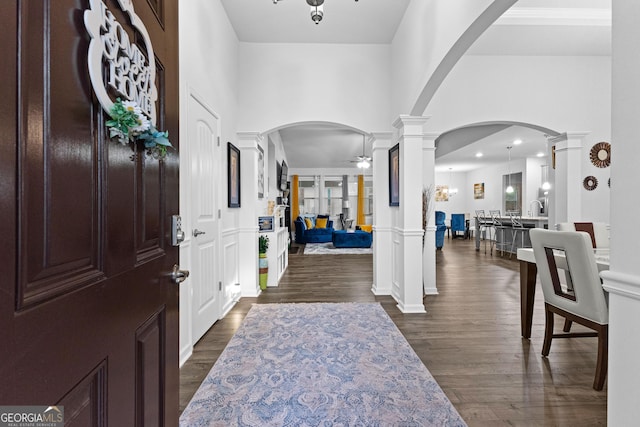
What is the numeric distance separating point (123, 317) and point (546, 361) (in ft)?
9.03

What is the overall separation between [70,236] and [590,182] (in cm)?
532

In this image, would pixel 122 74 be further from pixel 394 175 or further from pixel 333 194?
pixel 333 194

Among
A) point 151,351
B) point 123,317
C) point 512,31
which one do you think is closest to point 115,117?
point 123,317

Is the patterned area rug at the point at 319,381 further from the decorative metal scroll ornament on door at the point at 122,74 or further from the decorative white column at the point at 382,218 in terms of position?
the decorative metal scroll ornament on door at the point at 122,74

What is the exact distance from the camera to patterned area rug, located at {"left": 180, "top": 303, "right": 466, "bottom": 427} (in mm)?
1656

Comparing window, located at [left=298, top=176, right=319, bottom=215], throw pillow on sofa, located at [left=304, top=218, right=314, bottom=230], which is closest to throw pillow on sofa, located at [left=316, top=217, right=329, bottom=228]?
throw pillow on sofa, located at [left=304, top=218, right=314, bottom=230]

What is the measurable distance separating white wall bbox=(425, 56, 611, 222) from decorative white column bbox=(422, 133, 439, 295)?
0.80 feet

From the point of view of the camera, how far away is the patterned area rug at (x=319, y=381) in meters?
1.66

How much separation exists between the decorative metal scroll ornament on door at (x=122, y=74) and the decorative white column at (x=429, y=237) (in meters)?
3.76

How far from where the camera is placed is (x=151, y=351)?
3.00ft

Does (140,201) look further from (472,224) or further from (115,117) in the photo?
(472,224)

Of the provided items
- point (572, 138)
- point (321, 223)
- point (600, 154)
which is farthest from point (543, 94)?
point (321, 223)


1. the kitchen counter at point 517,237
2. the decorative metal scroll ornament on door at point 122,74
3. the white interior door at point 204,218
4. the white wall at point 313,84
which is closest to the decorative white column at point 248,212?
the white wall at point 313,84

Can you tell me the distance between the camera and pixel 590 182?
404 centimetres
